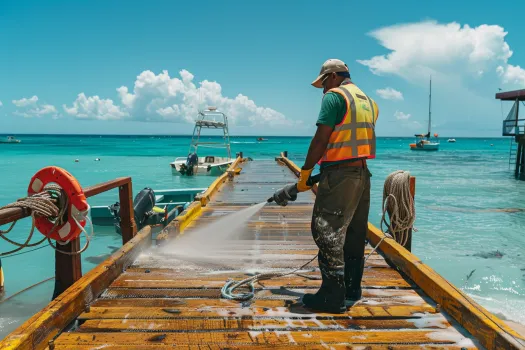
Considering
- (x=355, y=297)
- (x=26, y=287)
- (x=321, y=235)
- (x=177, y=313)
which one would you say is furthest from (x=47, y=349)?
(x=26, y=287)

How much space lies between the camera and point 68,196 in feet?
11.3

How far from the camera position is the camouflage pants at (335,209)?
3238 mm

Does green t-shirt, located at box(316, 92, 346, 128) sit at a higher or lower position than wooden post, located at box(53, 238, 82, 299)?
higher

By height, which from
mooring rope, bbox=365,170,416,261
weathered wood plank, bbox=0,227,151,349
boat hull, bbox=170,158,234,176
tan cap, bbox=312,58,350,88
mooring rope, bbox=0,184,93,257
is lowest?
boat hull, bbox=170,158,234,176

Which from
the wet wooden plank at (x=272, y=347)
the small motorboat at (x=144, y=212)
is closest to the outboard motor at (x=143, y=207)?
the small motorboat at (x=144, y=212)

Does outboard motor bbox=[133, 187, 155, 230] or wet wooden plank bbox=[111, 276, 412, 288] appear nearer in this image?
wet wooden plank bbox=[111, 276, 412, 288]

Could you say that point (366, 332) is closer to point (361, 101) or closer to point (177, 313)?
point (177, 313)

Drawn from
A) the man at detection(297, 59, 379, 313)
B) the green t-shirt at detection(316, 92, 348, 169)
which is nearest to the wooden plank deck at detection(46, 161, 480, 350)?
the man at detection(297, 59, 379, 313)

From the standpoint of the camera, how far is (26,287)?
29.3 ft

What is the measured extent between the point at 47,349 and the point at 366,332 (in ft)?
7.73

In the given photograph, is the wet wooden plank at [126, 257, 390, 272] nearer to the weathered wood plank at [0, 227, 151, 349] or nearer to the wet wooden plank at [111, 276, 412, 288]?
the weathered wood plank at [0, 227, 151, 349]

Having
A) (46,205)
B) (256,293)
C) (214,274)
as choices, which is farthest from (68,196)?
(256,293)

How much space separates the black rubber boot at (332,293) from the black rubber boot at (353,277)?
310 millimetres

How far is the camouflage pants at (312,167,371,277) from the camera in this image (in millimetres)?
3238
